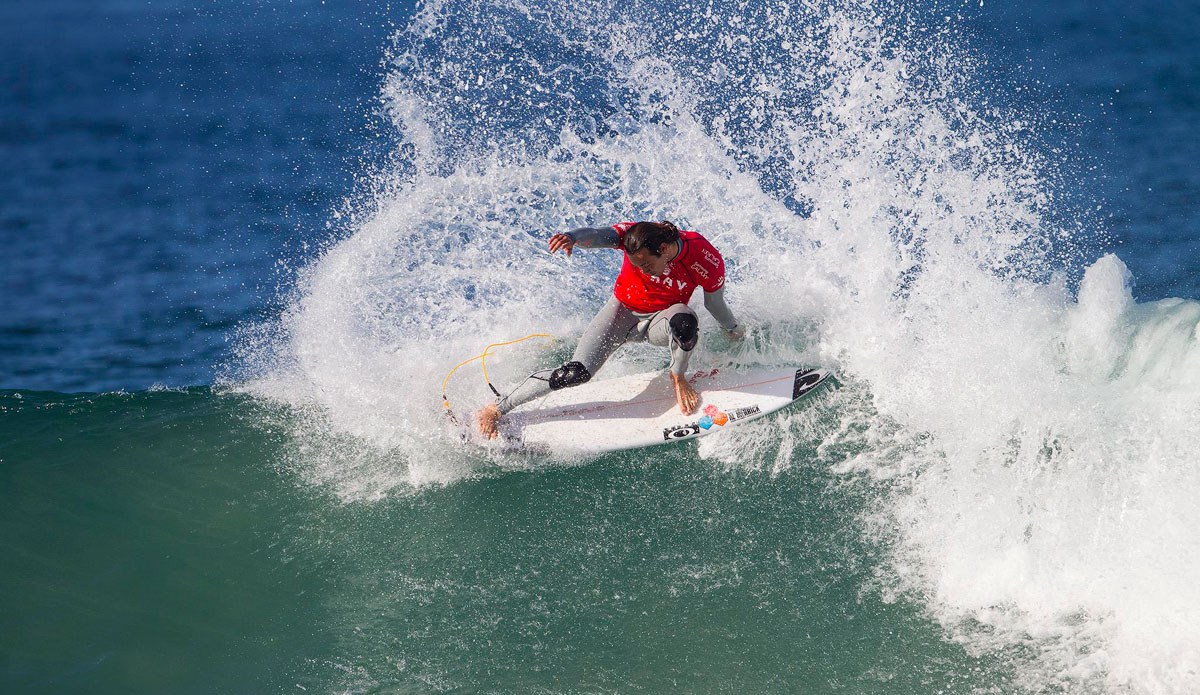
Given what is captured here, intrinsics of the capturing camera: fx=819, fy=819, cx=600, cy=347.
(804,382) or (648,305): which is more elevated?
(648,305)

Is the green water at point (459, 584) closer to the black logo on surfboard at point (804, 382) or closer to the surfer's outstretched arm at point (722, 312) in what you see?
the black logo on surfboard at point (804, 382)

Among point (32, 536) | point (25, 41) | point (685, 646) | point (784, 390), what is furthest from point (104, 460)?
point (25, 41)

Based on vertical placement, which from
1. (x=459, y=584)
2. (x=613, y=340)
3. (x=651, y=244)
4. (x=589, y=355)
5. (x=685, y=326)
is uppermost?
(x=651, y=244)

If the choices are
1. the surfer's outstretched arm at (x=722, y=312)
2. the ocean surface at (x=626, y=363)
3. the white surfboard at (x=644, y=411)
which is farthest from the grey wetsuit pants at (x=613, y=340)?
the ocean surface at (x=626, y=363)

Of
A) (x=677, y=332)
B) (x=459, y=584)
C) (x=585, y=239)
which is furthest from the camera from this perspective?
(x=677, y=332)

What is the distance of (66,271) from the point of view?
33.4ft

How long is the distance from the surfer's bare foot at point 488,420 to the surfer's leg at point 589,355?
9cm

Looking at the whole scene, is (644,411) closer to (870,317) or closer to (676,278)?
(676,278)

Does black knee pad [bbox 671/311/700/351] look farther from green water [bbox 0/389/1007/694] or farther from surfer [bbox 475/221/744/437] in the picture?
green water [bbox 0/389/1007/694]

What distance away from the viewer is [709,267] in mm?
5938

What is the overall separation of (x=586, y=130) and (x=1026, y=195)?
17.0 ft

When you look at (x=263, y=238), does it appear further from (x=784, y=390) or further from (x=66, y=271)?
(x=784, y=390)

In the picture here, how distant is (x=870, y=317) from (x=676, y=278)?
205 cm

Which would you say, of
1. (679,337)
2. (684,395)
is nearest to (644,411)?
(684,395)
